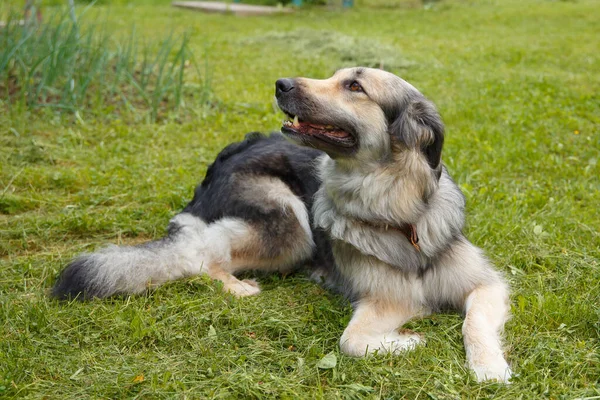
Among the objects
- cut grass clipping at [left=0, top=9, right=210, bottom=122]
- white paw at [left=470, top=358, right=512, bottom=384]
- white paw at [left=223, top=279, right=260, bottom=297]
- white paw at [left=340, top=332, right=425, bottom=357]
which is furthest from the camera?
cut grass clipping at [left=0, top=9, right=210, bottom=122]

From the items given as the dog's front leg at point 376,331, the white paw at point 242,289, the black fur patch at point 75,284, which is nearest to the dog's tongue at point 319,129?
the dog's front leg at point 376,331

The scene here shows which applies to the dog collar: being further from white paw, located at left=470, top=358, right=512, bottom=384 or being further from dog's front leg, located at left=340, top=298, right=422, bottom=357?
white paw, located at left=470, top=358, right=512, bottom=384

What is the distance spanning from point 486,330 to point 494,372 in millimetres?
324

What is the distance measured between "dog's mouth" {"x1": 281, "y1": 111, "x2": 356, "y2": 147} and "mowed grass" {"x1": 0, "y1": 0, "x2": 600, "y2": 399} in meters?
0.95

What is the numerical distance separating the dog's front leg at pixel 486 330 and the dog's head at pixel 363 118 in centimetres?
76

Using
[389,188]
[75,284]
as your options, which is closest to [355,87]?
[389,188]

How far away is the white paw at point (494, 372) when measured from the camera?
9.32 ft

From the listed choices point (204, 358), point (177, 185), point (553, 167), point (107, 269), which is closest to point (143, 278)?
point (107, 269)

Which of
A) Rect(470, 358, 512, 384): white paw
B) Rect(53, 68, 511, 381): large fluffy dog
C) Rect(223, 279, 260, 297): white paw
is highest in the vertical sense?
Rect(53, 68, 511, 381): large fluffy dog

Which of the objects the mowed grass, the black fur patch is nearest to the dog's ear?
the mowed grass

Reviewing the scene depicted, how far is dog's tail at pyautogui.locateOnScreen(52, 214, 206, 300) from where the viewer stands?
361 centimetres

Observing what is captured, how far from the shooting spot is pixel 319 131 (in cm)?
355

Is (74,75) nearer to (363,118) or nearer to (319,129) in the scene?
(319,129)

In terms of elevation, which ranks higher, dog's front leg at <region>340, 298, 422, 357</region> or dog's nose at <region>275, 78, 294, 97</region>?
dog's nose at <region>275, 78, 294, 97</region>
